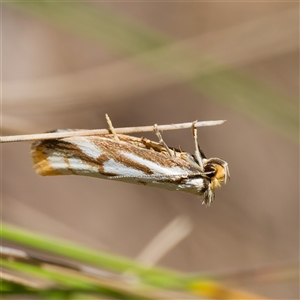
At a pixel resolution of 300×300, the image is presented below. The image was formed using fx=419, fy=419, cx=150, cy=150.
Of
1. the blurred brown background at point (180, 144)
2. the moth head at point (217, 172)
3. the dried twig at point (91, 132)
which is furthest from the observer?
the blurred brown background at point (180, 144)

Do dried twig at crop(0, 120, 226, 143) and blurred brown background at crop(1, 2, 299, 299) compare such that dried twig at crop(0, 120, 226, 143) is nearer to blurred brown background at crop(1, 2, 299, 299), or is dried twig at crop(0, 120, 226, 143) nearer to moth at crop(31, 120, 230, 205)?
moth at crop(31, 120, 230, 205)

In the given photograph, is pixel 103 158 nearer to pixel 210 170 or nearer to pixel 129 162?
pixel 129 162

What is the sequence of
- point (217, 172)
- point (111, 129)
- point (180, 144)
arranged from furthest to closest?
1. point (180, 144)
2. point (217, 172)
3. point (111, 129)

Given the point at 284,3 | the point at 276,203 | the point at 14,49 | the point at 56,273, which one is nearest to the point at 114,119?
the point at 14,49

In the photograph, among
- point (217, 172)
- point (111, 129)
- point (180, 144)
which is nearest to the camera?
point (111, 129)

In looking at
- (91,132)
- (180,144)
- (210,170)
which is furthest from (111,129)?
(180,144)

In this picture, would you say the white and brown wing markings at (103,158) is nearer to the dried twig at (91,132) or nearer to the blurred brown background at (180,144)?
the dried twig at (91,132)

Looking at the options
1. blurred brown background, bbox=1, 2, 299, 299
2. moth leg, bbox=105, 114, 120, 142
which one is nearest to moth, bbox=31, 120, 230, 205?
moth leg, bbox=105, 114, 120, 142

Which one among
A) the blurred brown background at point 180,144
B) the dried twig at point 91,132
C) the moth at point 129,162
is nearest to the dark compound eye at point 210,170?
the moth at point 129,162

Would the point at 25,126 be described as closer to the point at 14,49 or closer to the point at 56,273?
the point at 56,273
